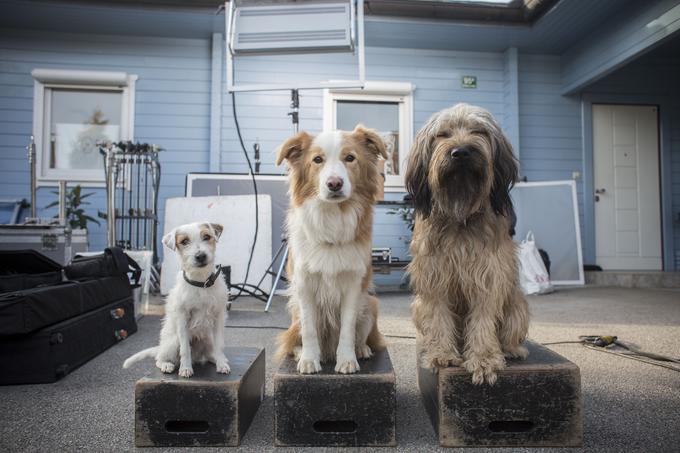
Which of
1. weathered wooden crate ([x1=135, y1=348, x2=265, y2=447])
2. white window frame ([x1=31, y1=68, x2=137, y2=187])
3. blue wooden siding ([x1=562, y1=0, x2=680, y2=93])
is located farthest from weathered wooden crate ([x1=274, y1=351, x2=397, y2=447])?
white window frame ([x1=31, y1=68, x2=137, y2=187])

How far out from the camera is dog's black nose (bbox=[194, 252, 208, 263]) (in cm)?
187

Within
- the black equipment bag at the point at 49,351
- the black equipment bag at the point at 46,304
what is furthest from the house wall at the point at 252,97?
the black equipment bag at the point at 49,351

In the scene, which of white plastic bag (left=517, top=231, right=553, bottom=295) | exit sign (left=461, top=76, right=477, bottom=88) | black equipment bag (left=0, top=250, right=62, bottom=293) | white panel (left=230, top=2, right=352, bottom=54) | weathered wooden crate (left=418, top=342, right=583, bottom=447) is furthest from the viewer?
exit sign (left=461, top=76, right=477, bottom=88)

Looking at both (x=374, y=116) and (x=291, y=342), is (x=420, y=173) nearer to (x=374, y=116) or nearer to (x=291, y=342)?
(x=291, y=342)

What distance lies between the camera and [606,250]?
7312 mm

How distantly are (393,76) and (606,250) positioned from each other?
465cm

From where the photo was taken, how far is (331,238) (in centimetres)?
180

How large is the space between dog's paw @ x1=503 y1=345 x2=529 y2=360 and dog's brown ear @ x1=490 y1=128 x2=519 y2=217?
57 cm

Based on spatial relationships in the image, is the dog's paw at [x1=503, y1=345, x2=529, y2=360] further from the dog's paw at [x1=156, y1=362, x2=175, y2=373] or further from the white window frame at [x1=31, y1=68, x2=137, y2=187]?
the white window frame at [x1=31, y1=68, x2=137, y2=187]

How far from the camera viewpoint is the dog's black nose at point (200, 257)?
187cm

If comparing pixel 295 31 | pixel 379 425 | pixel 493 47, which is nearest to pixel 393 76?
pixel 493 47

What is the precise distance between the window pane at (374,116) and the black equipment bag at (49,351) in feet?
16.6

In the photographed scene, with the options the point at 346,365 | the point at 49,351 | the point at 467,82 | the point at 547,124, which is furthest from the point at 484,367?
the point at 547,124

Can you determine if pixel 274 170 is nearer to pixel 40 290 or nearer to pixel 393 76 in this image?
pixel 393 76
